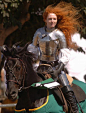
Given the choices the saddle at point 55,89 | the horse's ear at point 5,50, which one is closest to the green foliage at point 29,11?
the saddle at point 55,89

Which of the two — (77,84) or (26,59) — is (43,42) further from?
(77,84)

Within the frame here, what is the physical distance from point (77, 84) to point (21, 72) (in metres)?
1.49

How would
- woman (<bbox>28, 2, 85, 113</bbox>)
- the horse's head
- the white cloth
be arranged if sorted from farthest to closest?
1. the white cloth
2. woman (<bbox>28, 2, 85, 113</bbox>)
3. the horse's head

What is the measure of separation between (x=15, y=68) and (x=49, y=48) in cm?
109

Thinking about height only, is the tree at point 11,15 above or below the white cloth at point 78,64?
above

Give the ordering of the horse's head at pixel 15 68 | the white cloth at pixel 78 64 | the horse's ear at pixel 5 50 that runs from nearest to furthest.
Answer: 1. the horse's head at pixel 15 68
2. the horse's ear at pixel 5 50
3. the white cloth at pixel 78 64

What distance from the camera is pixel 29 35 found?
11.3 metres

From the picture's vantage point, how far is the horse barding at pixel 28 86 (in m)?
4.58

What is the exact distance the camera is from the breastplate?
541cm

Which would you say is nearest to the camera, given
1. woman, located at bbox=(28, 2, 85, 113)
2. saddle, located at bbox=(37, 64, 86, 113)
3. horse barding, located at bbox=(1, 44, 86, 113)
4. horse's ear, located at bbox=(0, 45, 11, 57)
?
horse barding, located at bbox=(1, 44, 86, 113)

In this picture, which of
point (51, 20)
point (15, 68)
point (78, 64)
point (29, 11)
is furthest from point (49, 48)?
point (78, 64)

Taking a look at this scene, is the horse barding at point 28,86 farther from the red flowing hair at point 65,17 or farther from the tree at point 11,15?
the tree at point 11,15

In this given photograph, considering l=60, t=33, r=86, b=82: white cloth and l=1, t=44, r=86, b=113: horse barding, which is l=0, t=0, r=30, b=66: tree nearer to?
l=60, t=33, r=86, b=82: white cloth

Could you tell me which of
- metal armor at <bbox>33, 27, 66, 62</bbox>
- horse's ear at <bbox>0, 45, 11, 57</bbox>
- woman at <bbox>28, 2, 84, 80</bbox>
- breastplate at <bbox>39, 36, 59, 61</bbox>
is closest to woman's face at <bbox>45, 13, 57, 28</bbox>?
woman at <bbox>28, 2, 84, 80</bbox>
